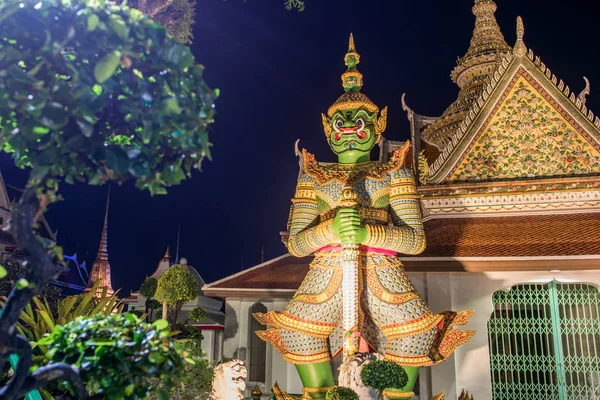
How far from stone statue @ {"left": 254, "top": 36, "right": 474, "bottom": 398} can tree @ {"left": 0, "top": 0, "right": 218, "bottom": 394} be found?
3.03 m

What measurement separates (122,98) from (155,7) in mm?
2476

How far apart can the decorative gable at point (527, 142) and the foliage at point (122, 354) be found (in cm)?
658

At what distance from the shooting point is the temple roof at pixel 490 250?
6.52m

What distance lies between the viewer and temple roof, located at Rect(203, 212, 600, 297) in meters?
6.52

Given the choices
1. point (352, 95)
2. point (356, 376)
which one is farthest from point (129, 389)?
point (352, 95)

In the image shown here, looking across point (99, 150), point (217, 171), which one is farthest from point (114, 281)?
point (99, 150)

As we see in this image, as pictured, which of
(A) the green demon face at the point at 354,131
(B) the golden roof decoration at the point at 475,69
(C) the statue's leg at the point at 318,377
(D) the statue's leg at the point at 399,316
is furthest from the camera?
(B) the golden roof decoration at the point at 475,69

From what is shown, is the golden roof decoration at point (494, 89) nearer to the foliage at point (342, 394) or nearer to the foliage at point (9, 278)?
the foliage at point (342, 394)

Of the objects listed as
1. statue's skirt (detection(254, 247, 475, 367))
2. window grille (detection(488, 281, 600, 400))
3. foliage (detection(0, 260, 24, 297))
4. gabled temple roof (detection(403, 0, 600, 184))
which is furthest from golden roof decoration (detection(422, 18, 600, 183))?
foliage (detection(0, 260, 24, 297))

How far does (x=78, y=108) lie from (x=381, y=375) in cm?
330

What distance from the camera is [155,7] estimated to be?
165 inches

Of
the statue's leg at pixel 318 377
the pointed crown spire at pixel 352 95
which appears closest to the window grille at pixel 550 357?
the statue's leg at pixel 318 377

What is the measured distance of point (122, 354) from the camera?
6.40ft

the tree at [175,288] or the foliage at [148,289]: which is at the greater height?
the foliage at [148,289]
